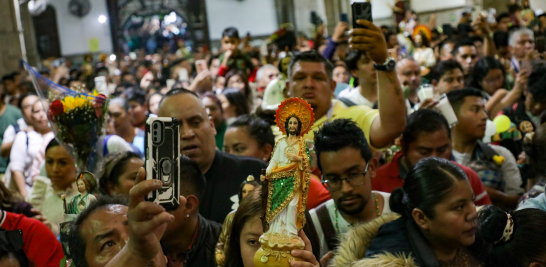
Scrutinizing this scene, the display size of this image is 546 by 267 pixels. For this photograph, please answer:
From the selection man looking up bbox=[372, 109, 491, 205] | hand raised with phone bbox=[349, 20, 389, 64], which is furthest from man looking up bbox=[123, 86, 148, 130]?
hand raised with phone bbox=[349, 20, 389, 64]

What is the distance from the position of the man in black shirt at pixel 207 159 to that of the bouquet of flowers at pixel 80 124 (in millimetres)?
584

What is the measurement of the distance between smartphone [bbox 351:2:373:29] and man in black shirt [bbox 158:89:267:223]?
40.5 inches

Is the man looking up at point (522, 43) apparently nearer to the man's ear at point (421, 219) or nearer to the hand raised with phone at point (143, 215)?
the man's ear at point (421, 219)

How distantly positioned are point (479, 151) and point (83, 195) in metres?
2.84

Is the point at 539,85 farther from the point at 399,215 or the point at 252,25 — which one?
the point at 252,25

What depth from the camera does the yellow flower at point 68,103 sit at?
12.5 feet

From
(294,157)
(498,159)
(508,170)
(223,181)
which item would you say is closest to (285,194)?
(294,157)

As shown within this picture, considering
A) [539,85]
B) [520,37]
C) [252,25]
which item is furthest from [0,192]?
[252,25]

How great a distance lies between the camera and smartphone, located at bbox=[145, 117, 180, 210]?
1669 millimetres

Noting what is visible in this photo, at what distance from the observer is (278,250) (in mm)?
1769

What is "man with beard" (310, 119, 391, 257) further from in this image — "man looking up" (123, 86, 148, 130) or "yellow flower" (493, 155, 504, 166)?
"man looking up" (123, 86, 148, 130)

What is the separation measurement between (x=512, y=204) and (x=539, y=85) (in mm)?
1518

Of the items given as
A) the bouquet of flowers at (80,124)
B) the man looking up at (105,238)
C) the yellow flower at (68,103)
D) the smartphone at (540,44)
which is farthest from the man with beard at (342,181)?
the smartphone at (540,44)

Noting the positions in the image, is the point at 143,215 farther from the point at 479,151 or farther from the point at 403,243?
the point at 479,151
